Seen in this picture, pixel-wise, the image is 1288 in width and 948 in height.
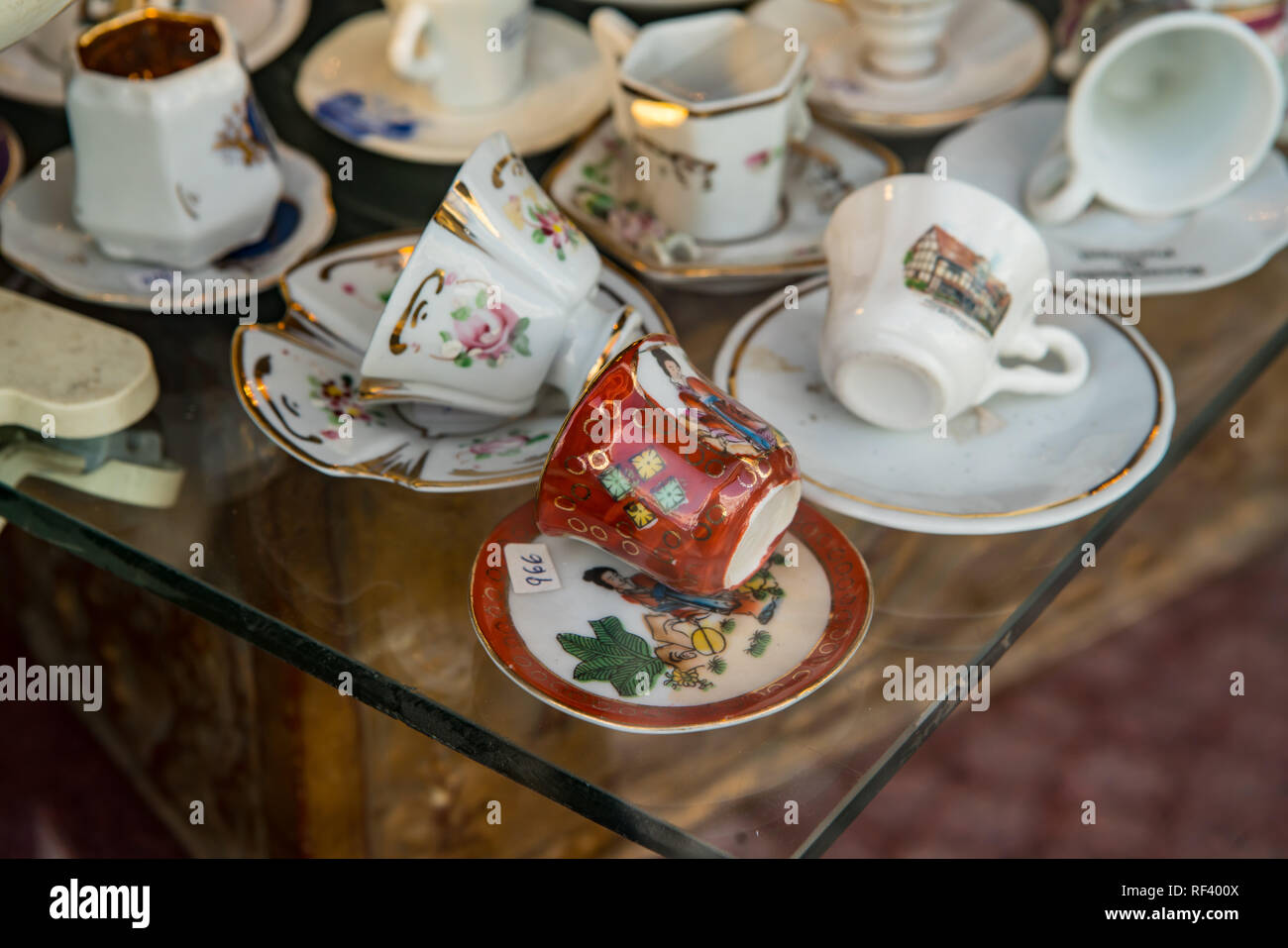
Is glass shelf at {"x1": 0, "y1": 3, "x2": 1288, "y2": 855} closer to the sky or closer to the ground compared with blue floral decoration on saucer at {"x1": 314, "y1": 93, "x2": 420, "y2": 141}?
closer to the ground

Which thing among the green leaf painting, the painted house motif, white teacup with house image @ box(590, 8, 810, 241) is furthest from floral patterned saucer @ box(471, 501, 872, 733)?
white teacup with house image @ box(590, 8, 810, 241)

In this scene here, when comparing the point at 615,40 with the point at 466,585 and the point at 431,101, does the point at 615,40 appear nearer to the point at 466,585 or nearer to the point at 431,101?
the point at 431,101

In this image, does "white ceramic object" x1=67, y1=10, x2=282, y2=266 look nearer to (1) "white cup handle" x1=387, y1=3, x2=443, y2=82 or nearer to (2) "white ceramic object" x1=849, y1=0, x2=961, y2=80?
(1) "white cup handle" x1=387, y1=3, x2=443, y2=82

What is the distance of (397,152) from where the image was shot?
902 millimetres

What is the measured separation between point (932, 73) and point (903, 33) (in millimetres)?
41

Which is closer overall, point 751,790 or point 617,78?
point 751,790

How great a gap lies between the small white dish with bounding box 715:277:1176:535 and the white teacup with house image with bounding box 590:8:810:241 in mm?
81

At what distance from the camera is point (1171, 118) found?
87 cm

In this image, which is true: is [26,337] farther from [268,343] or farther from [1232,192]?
[1232,192]

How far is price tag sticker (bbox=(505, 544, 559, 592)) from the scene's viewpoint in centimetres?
63

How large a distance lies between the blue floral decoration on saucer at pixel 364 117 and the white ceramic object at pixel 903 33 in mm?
316
